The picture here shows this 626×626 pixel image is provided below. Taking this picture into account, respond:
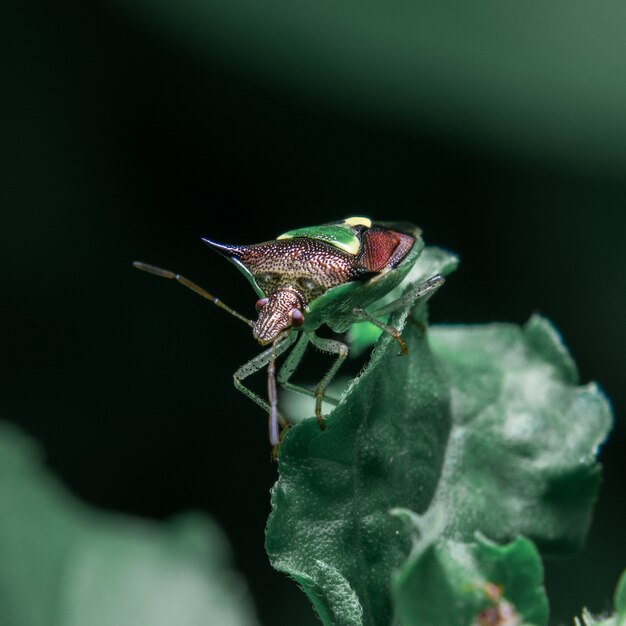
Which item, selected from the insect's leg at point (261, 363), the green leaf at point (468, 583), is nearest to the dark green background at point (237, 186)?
the insect's leg at point (261, 363)

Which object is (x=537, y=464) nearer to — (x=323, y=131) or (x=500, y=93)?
(x=500, y=93)

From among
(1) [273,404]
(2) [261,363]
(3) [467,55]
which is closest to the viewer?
(1) [273,404]

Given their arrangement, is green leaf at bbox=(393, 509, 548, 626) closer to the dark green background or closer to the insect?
the insect

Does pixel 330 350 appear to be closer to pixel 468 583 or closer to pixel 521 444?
pixel 521 444

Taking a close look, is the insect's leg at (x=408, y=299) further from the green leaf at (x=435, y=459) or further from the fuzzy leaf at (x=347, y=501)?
the fuzzy leaf at (x=347, y=501)

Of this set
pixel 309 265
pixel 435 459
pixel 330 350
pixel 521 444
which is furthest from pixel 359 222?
pixel 435 459

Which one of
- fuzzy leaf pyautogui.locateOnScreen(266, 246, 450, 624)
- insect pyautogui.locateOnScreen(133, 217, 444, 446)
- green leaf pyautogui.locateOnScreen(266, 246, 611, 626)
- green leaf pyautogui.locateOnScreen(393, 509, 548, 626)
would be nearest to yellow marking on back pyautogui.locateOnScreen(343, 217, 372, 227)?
insect pyautogui.locateOnScreen(133, 217, 444, 446)
